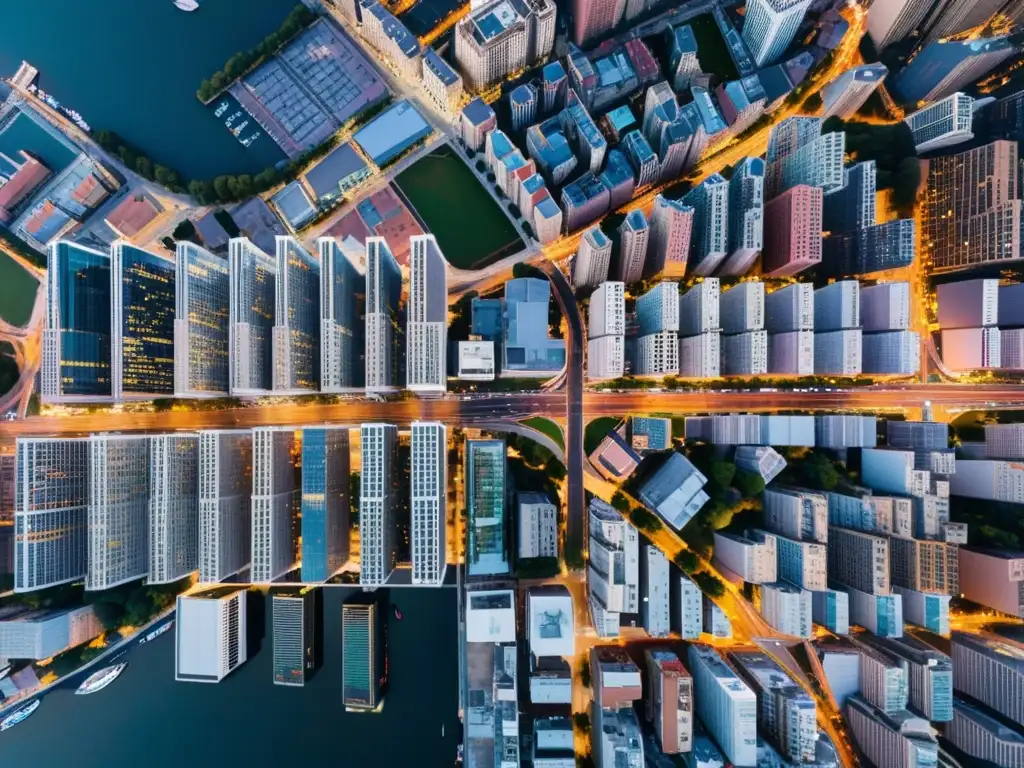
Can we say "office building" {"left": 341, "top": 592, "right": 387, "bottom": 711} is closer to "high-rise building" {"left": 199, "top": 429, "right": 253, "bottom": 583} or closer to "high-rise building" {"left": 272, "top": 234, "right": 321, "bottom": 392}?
"high-rise building" {"left": 199, "top": 429, "right": 253, "bottom": 583}

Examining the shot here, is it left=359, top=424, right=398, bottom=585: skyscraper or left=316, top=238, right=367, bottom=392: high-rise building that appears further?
left=316, top=238, right=367, bottom=392: high-rise building

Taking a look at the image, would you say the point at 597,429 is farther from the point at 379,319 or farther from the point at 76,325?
the point at 76,325

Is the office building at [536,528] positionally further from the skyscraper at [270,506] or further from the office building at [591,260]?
the office building at [591,260]

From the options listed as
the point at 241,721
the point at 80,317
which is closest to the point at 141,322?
the point at 80,317

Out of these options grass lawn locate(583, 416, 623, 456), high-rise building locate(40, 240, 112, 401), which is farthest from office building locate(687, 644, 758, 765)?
high-rise building locate(40, 240, 112, 401)

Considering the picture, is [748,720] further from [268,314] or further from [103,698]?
[103,698]

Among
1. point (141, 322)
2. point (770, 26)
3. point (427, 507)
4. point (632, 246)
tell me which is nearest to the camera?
point (427, 507)

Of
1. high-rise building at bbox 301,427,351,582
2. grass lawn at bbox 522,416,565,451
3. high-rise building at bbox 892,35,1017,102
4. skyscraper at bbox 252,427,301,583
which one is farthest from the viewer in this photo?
grass lawn at bbox 522,416,565,451
